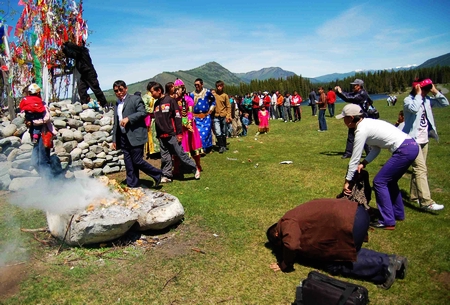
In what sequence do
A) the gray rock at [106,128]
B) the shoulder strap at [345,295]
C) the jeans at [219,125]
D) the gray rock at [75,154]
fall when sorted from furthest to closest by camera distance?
the jeans at [219,125] → the gray rock at [106,128] → the gray rock at [75,154] → the shoulder strap at [345,295]

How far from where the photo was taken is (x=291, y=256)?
11.9 feet

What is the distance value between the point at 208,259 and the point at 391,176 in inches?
117

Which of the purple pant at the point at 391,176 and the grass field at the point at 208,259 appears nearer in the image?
the grass field at the point at 208,259

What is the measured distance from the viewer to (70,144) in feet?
26.5

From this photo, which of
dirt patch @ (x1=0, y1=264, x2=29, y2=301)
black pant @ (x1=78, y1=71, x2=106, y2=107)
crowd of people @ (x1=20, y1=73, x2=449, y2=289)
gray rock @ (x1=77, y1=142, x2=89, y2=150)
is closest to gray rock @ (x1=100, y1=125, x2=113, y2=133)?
gray rock @ (x1=77, y1=142, x2=89, y2=150)

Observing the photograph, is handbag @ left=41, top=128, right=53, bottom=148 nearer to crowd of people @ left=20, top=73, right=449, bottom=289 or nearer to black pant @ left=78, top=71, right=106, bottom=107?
crowd of people @ left=20, top=73, right=449, bottom=289

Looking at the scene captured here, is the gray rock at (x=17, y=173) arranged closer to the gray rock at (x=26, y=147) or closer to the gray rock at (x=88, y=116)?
the gray rock at (x=26, y=147)

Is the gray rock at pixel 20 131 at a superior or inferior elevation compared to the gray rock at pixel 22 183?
superior

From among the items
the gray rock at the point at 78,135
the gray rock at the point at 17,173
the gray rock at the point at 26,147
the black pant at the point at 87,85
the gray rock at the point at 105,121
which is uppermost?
the black pant at the point at 87,85

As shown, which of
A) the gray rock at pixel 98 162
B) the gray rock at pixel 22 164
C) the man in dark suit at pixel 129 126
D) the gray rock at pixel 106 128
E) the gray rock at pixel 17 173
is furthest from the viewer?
the gray rock at pixel 106 128

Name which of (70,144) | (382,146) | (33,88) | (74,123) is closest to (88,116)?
(74,123)

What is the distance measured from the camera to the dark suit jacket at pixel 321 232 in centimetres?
349

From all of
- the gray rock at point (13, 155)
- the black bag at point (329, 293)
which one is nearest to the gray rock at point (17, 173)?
the gray rock at point (13, 155)

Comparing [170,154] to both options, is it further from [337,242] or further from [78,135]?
[337,242]
